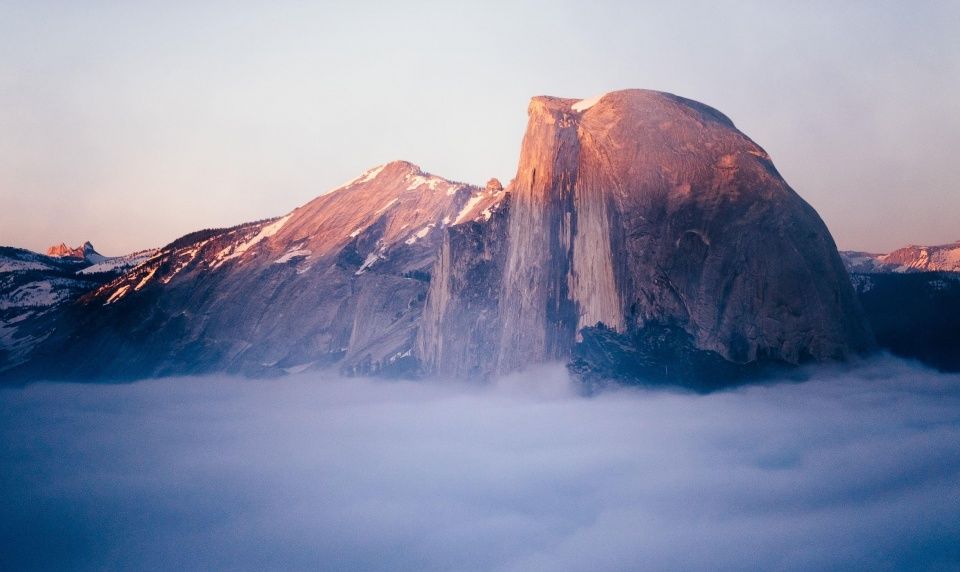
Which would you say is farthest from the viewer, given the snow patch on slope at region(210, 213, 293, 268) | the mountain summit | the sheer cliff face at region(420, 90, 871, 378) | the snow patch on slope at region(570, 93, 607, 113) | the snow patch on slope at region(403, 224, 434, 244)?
the snow patch on slope at region(210, 213, 293, 268)

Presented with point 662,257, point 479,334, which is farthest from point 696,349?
point 479,334

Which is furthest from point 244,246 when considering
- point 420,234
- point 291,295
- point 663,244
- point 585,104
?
point 663,244

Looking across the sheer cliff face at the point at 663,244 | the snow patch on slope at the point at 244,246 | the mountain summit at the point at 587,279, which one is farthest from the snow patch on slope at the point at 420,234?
the sheer cliff face at the point at 663,244

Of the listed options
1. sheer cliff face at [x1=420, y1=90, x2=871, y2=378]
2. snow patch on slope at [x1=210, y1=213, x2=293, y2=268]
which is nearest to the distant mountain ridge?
sheer cliff face at [x1=420, y1=90, x2=871, y2=378]

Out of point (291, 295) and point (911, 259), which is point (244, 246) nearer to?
point (291, 295)

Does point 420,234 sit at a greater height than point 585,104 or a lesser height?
lesser

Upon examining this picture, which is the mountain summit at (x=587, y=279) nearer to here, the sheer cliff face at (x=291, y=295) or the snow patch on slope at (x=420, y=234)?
the sheer cliff face at (x=291, y=295)

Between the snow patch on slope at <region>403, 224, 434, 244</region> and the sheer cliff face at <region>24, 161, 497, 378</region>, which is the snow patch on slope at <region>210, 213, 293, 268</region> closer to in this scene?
the sheer cliff face at <region>24, 161, 497, 378</region>
